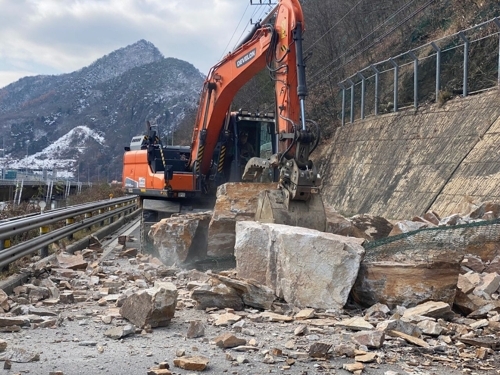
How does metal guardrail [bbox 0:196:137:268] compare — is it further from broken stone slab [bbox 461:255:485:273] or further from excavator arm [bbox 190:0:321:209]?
broken stone slab [bbox 461:255:485:273]

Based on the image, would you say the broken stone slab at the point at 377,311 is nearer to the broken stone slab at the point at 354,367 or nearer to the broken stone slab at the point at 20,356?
the broken stone slab at the point at 354,367

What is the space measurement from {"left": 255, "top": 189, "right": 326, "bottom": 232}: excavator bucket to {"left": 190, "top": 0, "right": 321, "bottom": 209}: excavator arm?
0.35 ft

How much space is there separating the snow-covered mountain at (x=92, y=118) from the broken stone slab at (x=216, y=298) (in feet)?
389

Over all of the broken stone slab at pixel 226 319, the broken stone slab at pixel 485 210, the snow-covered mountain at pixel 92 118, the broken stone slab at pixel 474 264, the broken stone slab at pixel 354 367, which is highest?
the snow-covered mountain at pixel 92 118

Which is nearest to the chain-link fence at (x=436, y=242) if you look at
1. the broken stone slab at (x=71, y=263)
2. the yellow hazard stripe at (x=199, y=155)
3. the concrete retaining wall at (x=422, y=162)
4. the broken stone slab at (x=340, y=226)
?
the broken stone slab at (x=340, y=226)

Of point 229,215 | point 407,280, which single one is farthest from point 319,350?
point 229,215

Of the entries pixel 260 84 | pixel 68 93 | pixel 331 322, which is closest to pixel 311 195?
pixel 331 322

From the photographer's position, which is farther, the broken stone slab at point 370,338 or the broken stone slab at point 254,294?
the broken stone slab at point 254,294

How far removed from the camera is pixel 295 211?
27.3ft

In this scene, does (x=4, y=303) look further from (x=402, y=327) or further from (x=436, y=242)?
(x=436, y=242)

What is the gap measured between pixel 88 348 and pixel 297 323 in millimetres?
1975

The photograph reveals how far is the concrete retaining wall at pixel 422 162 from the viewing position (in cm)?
1275

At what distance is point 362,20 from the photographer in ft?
93.8

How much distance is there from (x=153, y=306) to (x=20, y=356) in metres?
1.24
